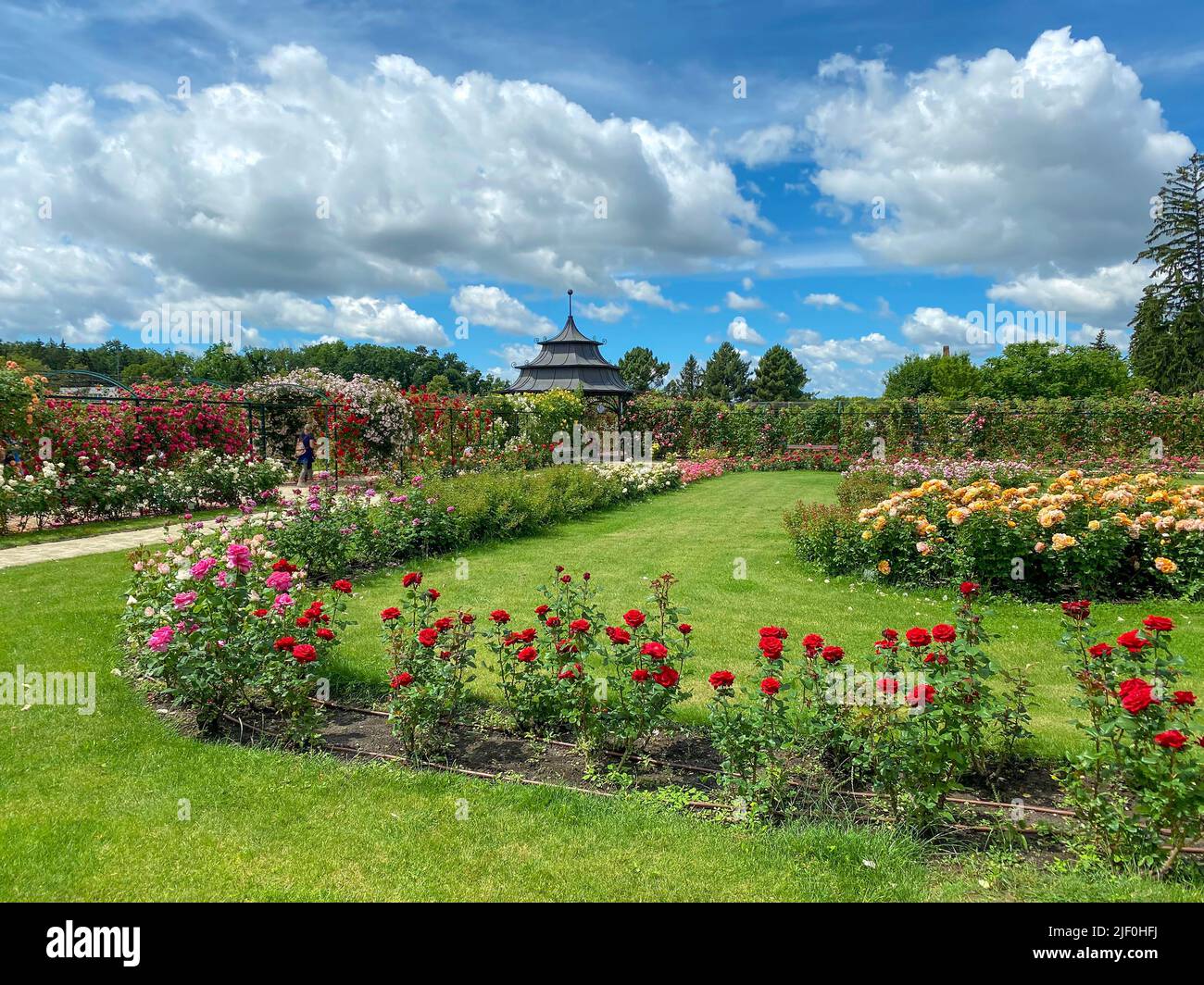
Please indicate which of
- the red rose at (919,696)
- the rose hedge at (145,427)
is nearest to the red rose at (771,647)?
the red rose at (919,696)

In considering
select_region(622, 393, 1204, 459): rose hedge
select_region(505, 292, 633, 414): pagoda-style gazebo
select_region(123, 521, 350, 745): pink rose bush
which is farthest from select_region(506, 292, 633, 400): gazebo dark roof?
select_region(123, 521, 350, 745): pink rose bush

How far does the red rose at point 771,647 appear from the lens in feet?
9.98

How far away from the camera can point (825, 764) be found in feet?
11.5

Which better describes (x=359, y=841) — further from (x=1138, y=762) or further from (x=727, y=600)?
(x=727, y=600)

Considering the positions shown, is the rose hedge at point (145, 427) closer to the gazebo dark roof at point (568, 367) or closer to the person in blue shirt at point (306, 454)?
the person in blue shirt at point (306, 454)

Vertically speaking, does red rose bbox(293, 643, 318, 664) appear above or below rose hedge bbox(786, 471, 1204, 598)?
below

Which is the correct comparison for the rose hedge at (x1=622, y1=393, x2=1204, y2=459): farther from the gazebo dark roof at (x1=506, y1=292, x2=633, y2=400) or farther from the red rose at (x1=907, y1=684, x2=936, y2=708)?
the red rose at (x1=907, y1=684, x2=936, y2=708)

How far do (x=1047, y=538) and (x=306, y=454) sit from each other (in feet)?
44.9

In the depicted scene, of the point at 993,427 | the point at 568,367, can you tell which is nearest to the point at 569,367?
the point at 568,367

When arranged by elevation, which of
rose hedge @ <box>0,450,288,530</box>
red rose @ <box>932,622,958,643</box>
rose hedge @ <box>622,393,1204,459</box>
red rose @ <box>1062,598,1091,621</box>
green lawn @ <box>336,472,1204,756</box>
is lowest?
green lawn @ <box>336,472,1204,756</box>

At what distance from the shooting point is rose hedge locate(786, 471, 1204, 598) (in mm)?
6680

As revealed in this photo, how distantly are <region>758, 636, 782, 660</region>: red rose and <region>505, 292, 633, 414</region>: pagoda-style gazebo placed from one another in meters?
31.7
